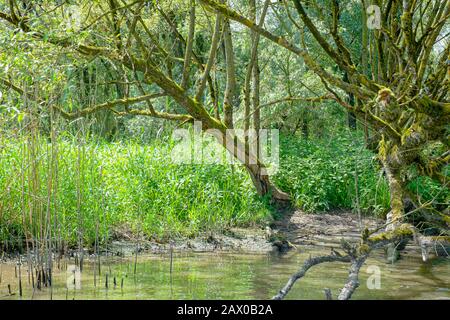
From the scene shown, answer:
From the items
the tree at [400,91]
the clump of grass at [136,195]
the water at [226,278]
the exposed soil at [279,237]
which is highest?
the tree at [400,91]

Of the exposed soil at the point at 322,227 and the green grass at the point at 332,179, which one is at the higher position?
the green grass at the point at 332,179

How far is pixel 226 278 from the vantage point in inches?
258

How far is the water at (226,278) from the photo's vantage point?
19.0 feet

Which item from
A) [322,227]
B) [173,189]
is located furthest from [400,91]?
[173,189]

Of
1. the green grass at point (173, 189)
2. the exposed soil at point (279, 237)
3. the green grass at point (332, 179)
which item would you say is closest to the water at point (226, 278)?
the exposed soil at point (279, 237)

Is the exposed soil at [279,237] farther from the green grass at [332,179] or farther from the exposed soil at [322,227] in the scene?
the green grass at [332,179]

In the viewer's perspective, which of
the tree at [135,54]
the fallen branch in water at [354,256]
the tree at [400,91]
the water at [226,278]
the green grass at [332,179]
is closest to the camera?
the fallen branch in water at [354,256]

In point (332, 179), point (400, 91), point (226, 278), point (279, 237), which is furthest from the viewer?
point (332, 179)

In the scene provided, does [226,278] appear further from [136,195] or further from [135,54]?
[135,54]

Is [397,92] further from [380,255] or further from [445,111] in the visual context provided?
[380,255]

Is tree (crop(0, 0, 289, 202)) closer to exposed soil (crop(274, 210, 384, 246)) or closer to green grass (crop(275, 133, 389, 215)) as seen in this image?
green grass (crop(275, 133, 389, 215))

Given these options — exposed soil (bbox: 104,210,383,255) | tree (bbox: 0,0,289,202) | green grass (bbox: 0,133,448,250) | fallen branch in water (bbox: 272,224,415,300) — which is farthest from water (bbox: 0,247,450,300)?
tree (bbox: 0,0,289,202)
